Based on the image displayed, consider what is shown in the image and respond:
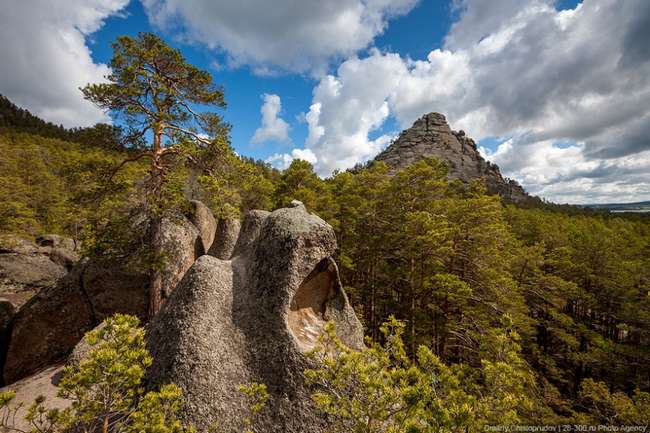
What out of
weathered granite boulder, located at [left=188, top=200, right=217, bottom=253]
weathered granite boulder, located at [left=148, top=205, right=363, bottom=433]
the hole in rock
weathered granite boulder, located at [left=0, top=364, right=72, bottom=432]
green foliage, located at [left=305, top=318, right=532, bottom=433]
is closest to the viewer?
green foliage, located at [left=305, top=318, right=532, bottom=433]

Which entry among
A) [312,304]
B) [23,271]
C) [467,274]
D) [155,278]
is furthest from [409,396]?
[23,271]

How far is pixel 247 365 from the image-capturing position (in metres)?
6.78

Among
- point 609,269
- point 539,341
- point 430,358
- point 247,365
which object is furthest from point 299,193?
point 539,341

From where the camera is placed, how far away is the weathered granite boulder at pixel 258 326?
6.21m

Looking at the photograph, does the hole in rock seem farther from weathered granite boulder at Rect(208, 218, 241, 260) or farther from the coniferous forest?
weathered granite boulder at Rect(208, 218, 241, 260)

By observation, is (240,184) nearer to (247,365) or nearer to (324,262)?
(324,262)

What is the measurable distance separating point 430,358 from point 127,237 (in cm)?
1064

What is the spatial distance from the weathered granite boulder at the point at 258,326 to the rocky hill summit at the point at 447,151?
363ft

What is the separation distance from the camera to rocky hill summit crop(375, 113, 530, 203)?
4604 inches

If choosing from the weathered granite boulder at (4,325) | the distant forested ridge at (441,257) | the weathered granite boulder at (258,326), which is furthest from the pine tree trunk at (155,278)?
the weathered granite boulder at (4,325)

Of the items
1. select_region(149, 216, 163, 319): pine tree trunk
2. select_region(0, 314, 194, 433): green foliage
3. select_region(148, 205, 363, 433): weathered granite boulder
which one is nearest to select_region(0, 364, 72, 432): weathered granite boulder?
select_region(149, 216, 163, 319): pine tree trunk

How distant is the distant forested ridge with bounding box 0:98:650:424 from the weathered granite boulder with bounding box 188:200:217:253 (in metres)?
0.84

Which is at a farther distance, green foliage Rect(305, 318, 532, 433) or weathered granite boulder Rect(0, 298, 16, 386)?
weathered granite boulder Rect(0, 298, 16, 386)

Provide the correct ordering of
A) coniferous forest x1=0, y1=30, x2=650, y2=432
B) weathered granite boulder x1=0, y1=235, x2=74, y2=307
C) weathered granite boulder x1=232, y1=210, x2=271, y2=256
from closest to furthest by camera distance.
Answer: coniferous forest x1=0, y1=30, x2=650, y2=432 → weathered granite boulder x1=232, y1=210, x2=271, y2=256 → weathered granite boulder x1=0, y1=235, x2=74, y2=307
